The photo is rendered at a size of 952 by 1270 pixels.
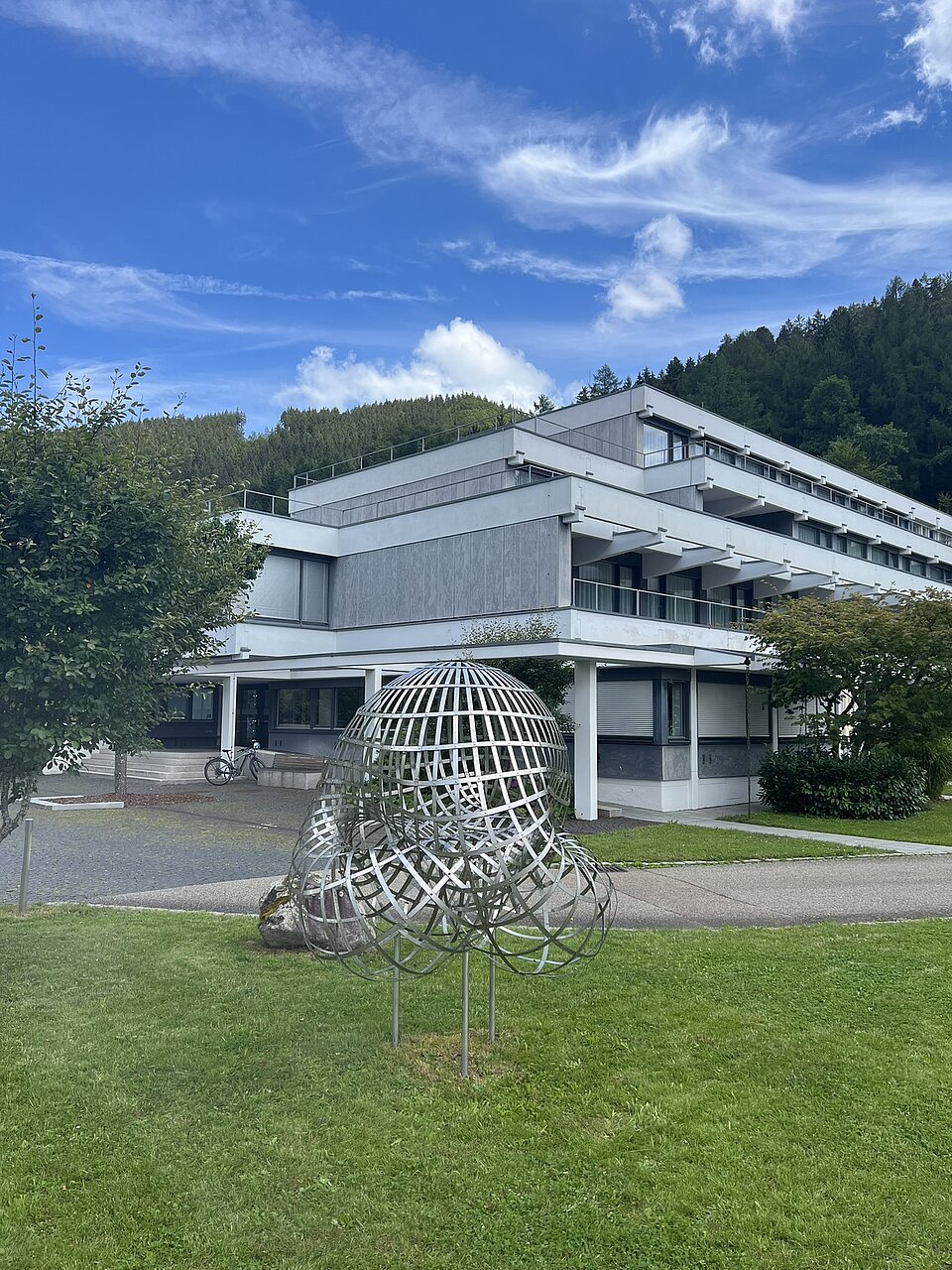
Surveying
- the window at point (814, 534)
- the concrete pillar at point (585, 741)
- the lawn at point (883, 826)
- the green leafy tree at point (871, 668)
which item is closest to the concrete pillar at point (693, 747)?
the lawn at point (883, 826)

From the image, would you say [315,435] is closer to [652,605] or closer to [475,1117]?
[652,605]

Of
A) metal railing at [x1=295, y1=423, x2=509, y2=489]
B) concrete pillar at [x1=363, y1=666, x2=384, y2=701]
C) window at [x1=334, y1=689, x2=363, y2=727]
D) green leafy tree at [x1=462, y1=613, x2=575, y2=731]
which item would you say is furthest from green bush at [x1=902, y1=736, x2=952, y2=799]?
metal railing at [x1=295, y1=423, x2=509, y2=489]

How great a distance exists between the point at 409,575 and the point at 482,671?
2070 cm

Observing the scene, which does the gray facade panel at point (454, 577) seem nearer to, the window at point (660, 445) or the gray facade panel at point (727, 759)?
the gray facade panel at point (727, 759)

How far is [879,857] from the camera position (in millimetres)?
14703

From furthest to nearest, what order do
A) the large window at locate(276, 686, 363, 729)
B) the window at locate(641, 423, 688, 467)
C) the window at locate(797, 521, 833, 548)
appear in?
1. the window at locate(797, 521, 833, 548)
2. the window at locate(641, 423, 688, 467)
3. the large window at locate(276, 686, 363, 729)

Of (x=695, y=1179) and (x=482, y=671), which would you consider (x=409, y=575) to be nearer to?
(x=482, y=671)

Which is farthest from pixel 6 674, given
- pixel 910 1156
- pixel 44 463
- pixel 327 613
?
pixel 327 613

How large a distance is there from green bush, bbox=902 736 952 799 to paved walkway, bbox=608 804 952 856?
4.40 m

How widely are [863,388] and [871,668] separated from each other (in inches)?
2401

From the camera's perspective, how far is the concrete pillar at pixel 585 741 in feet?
60.4

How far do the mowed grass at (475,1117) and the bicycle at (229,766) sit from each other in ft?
54.5

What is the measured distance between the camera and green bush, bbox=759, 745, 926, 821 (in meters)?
19.5

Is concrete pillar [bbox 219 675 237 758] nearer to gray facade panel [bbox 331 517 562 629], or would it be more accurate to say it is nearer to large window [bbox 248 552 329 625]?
large window [bbox 248 552 329 625]
